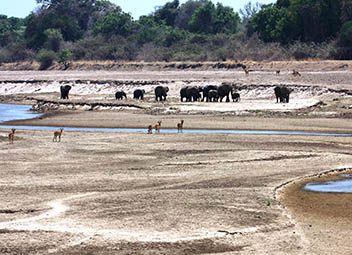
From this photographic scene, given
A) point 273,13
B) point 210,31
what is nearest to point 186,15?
point 210,31

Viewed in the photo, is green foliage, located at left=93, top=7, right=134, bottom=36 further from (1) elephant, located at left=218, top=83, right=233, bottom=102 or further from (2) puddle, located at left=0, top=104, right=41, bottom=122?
(1) elephant, located at left=218, top=83, right=233, bottom=102

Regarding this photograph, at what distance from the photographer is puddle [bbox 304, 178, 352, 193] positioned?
62.5 ft

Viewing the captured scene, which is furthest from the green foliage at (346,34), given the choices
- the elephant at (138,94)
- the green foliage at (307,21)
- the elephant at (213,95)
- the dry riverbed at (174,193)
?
the dry riverbed at (174,193)

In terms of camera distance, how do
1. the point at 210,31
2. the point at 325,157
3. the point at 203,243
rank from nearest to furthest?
the point at 203,243, the point at 325,157, the point at 210,31

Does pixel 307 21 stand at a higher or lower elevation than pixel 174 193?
higher

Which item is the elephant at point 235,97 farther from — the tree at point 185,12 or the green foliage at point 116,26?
the tree at point 185,12

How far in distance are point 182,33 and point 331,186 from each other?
78.3 m

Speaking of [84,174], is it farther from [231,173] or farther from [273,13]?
[273,13]

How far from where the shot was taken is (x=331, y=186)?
19625 mm

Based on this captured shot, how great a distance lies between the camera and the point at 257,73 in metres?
62.1

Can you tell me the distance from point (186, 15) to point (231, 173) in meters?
101

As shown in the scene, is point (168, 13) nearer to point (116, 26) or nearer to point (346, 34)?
point (116, 26)

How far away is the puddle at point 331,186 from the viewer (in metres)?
19.0

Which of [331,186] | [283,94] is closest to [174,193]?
[331,186]
